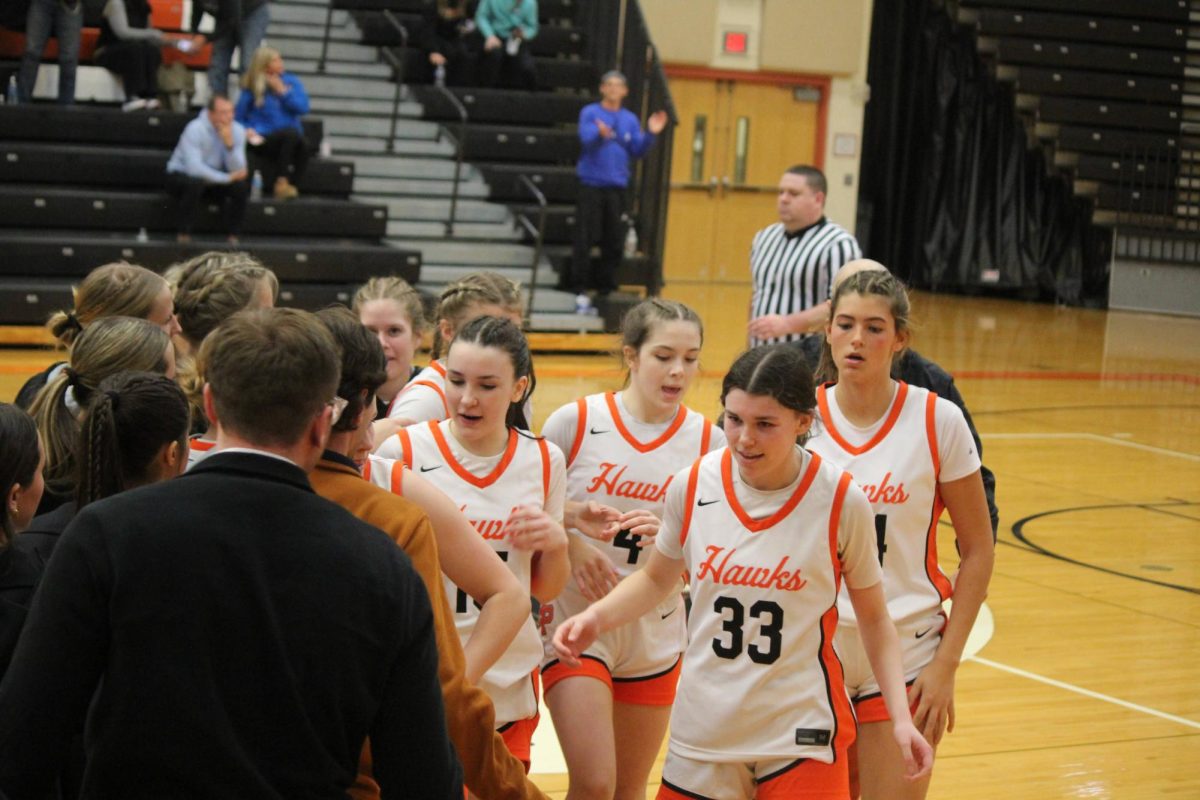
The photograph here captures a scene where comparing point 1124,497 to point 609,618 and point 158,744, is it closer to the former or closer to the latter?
point 609,618

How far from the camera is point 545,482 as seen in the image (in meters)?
3.54

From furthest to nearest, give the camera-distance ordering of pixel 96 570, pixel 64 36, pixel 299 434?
pixel 64 36 → pixel 299 434 → pixel 96 570

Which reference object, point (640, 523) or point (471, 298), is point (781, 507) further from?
point (471, 298)

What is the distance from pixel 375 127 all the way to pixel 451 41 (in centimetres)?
128

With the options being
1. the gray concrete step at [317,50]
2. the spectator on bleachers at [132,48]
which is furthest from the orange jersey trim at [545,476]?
the gray concrete step at [317,50]

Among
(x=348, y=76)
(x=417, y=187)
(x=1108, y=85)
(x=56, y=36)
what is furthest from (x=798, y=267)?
(x=1108, y=85)

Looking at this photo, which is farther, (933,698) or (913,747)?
(933,698)

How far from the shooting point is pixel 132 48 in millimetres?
13594

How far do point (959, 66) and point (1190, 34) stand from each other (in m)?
3.29

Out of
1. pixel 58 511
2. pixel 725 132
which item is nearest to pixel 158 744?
pixel 58 511

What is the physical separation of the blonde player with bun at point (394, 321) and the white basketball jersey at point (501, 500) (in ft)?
2.41

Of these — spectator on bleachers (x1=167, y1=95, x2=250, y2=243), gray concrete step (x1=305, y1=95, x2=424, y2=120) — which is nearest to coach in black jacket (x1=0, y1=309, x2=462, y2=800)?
spectator on bleachers (x1=167, y1=95, x2=250, y2=243)

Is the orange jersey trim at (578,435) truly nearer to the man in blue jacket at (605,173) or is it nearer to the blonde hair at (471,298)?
the blonde hair at (471,298)

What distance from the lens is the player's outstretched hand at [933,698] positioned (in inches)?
134
